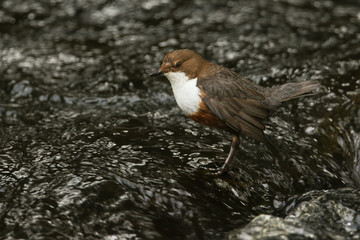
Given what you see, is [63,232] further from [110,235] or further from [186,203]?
[186,203]

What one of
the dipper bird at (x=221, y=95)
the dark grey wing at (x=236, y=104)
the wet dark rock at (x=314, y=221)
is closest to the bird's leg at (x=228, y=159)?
the dipper bird at (x=221, y=95)

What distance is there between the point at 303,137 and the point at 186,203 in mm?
1651

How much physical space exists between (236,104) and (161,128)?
1.03m

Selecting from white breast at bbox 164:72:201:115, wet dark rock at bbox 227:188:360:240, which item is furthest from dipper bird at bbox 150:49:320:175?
wet dark rock at bbox 227:188:360:240

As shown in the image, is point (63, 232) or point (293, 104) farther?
point (293, 104)

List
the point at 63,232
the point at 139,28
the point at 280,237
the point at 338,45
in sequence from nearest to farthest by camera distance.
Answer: the point at 280,237
the point at 63,232
the point at 338,45
the point at 139,28

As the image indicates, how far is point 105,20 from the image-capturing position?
23.5 ft

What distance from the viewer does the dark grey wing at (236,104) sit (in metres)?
3.77

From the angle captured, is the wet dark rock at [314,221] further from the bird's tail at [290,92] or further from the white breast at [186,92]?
the white breast at [186,92]

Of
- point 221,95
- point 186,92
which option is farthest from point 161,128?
point 221,95

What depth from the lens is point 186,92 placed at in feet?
12.7

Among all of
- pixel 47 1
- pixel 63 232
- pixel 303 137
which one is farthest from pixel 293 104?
pixel 47 1

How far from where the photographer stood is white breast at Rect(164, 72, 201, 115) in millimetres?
3807

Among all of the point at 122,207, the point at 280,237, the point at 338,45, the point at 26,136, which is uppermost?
the point at 280,237
